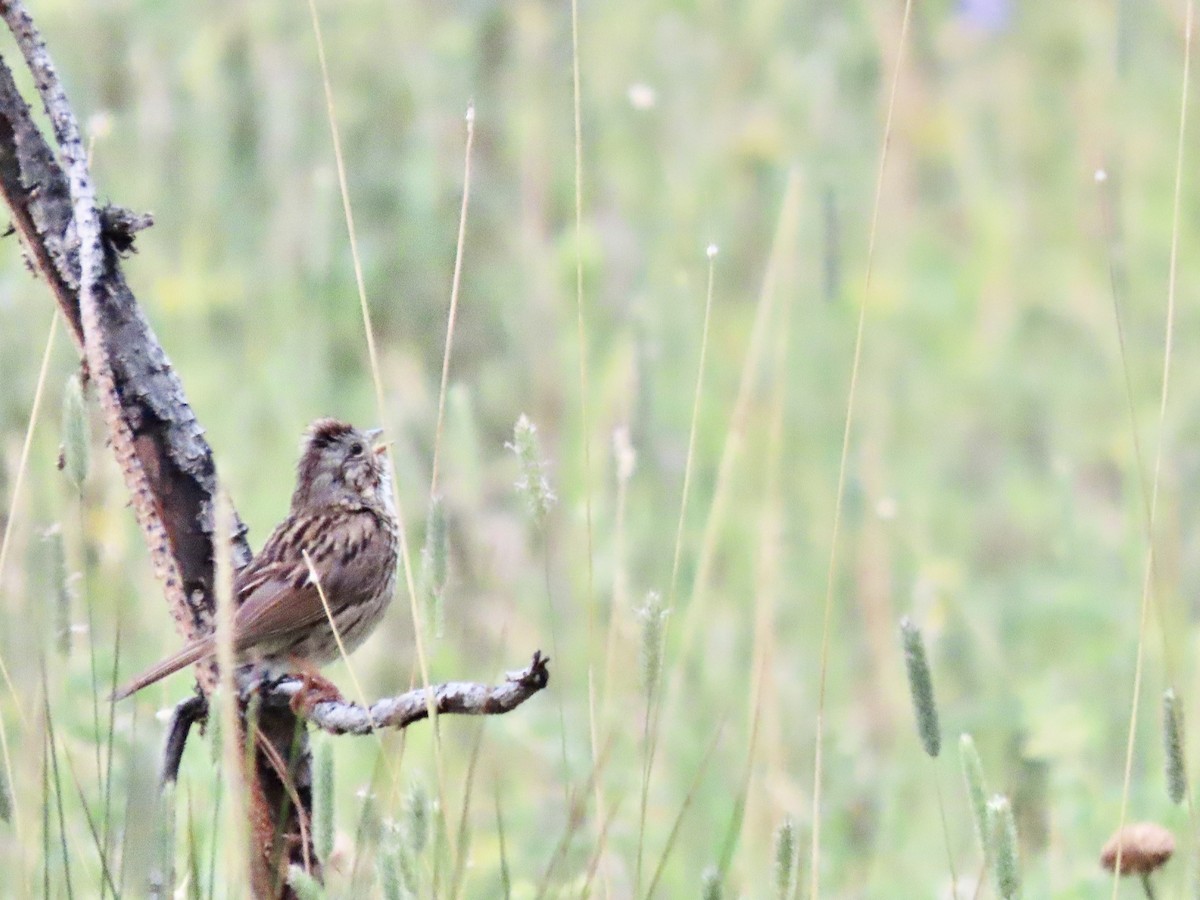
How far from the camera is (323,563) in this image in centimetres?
374

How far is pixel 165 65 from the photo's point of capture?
19.6 feet

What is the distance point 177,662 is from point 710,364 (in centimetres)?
277

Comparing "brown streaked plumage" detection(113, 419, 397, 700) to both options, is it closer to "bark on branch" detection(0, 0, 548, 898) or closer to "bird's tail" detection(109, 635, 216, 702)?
"bird's tail" detection(109, 635, 216, 702)

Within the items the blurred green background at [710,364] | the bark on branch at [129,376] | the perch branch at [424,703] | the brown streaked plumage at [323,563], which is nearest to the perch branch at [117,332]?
the bark on branch at [129,376]

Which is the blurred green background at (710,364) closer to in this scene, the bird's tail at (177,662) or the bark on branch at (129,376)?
the bird's tail at (177,662)

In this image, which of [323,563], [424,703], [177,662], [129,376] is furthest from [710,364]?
[424,703]

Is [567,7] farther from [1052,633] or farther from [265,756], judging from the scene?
[265,756]

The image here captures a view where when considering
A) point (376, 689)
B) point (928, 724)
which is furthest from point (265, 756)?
point (376, 689)

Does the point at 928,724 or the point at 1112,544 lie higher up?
the point at 1112,544

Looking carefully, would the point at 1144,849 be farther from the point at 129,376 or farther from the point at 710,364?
the point at 710,364

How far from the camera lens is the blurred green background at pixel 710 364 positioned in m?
4.14

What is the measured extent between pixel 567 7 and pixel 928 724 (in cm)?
450

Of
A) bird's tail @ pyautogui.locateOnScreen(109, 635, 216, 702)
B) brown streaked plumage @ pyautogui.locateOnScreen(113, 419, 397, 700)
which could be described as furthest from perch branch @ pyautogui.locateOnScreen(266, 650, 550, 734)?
brown streaked plumage @ pyautogui.locateOnScreen(113, 419, 397, 700)

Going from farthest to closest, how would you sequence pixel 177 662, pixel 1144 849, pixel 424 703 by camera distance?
pixel 177 662 < pixel 1144 849 < pixel 424 703
